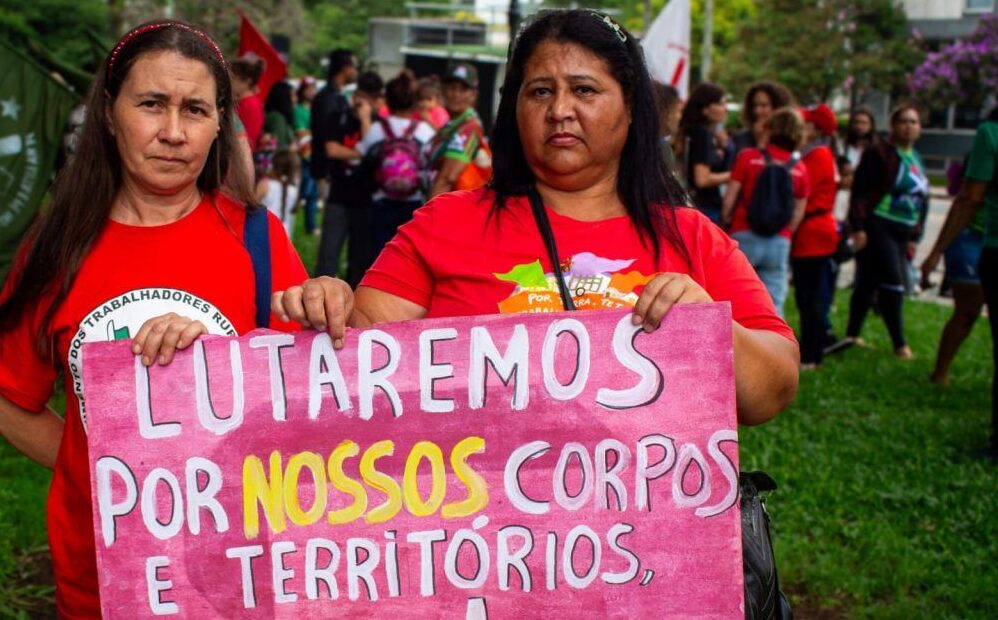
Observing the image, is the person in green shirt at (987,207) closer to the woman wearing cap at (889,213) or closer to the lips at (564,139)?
the woman wearing cap at (889,213)

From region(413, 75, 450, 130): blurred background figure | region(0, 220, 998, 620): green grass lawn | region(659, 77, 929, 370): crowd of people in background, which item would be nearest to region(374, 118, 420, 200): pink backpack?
region(413, 75, 450, 130): blurred background figure

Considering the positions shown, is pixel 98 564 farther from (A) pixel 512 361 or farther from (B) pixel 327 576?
(A) pixel 512 361

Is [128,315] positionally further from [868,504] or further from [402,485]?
[868,504]

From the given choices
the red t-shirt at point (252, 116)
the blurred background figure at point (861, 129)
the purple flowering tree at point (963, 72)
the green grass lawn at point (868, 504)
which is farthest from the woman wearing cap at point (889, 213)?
the purple flowering tree at point (963, 72)

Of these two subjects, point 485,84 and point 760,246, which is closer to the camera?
point 760,246

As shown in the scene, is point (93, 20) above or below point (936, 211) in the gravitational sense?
above

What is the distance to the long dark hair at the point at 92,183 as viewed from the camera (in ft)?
7.78

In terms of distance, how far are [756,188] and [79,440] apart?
18.5 feet

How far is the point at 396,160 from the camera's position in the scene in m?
8.11

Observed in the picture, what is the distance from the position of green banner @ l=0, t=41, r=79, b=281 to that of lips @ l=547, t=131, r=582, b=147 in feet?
12.6

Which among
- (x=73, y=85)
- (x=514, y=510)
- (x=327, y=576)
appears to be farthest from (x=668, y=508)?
(x=73, y=85)

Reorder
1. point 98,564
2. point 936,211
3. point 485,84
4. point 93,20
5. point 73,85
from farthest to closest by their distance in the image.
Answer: point 936,211
point 485,84
point 93,20
point 73,85
point 98,564

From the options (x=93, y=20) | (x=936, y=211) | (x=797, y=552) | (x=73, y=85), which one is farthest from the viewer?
(x=936, y=211)

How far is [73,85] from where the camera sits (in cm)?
658
